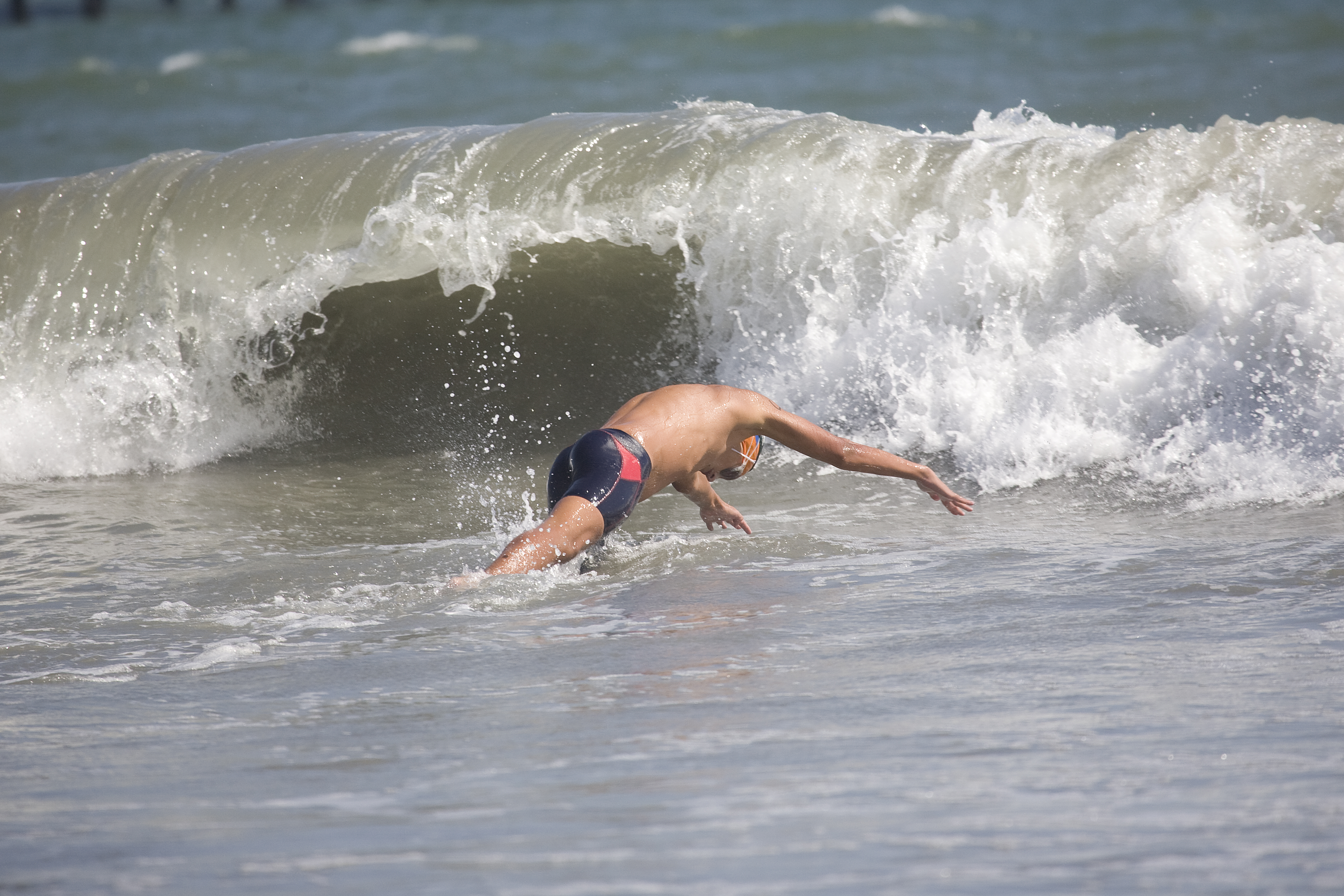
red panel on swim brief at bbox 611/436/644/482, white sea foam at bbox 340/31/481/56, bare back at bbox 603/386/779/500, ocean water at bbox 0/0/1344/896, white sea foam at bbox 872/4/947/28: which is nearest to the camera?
ocean water at bbox 0/0/1344/896

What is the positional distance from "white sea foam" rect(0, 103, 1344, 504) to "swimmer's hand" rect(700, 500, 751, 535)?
1.45 meters

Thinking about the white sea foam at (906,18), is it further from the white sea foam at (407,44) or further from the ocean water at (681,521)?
the ocean water at (681,521)

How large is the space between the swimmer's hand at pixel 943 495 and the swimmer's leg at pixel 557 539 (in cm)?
116

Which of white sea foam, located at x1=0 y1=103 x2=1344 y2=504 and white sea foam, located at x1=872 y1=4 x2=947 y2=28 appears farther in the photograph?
white sea foam, located at x1=872 y1=4 x2=947 y2=28

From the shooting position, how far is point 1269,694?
2754mm

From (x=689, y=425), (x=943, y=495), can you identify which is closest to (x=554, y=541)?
(x=689, y=425)

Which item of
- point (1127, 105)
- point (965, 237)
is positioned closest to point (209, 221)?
point (965, 237)

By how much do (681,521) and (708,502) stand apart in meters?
0.62

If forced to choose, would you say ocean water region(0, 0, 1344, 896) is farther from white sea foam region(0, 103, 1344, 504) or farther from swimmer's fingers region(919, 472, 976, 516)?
swimmer's fingers region(919, 472, 976, 516)

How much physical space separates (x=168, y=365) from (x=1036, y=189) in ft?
16.7

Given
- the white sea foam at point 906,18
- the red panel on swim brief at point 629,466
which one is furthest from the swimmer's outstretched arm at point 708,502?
the white sea foam at point 906,18

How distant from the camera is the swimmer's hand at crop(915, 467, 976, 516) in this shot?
4383 millimetres

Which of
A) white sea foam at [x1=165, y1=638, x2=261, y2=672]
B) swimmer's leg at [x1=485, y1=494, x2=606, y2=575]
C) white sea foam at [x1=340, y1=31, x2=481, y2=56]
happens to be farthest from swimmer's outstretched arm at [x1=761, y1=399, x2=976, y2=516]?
white sea foam at [x1=340, y1=31, x2=481, y2=56]

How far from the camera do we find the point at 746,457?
15.5ft
